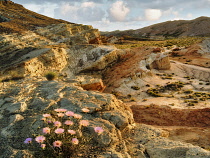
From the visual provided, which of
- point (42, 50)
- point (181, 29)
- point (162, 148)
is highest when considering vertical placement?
point (181, 29)

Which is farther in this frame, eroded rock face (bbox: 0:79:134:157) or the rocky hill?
the rocky hill

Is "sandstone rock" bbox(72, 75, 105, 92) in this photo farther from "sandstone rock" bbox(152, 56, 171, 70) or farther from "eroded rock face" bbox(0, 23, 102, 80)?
"sandstone rock" bbox(152, 56, 171, 70)

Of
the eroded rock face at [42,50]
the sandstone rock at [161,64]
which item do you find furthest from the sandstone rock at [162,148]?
the sandstone rock at [161,64]

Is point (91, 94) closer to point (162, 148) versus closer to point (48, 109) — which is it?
point (48, 109)

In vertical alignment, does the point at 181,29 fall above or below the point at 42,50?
above

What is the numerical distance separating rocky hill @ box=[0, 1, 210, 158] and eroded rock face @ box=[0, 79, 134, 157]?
0.03 metres

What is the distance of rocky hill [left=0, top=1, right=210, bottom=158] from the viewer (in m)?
6.03

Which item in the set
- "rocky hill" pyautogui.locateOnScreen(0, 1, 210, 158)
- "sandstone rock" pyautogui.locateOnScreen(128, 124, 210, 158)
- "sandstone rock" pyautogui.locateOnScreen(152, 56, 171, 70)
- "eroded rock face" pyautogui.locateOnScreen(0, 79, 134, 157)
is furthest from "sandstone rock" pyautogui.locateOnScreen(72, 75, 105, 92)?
"sandstone rock" pyautogui.locateOnScreen(152, 56, 171, 70)

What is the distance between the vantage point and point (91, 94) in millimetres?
9391

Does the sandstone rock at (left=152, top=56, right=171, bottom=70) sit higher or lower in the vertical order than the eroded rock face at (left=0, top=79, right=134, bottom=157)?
lower

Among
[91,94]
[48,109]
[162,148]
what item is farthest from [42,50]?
[162,148]

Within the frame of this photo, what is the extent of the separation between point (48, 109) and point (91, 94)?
251 centimetres

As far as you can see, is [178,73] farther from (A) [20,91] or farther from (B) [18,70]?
(A) [20,91]

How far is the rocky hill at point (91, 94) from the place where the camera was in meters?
6.03
